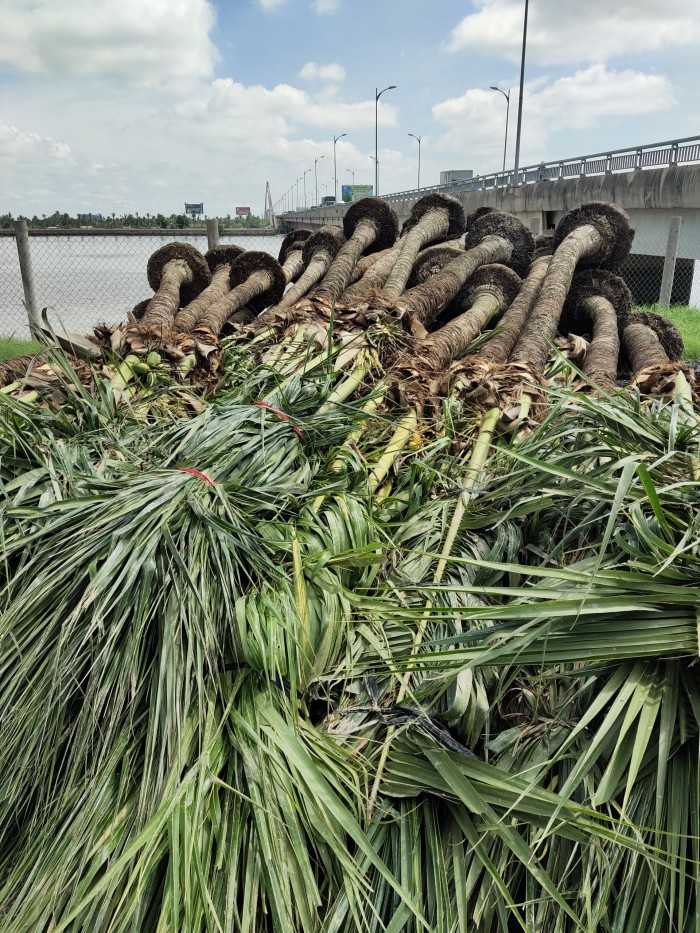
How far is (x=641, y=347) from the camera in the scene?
4094mm

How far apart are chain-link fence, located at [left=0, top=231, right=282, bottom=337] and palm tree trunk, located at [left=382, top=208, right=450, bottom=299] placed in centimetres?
279

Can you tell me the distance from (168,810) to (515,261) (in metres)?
4.75

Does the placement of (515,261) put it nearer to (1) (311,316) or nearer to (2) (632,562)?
(1) (311,316)

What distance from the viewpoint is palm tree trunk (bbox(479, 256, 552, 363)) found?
11.5 feet

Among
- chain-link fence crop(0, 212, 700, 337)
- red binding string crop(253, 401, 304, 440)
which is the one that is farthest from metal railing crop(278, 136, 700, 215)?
red binding string crop(253, 401, 304, 440)

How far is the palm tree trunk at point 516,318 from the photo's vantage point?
3506 mm

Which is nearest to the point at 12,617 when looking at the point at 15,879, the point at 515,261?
the point at 15,879

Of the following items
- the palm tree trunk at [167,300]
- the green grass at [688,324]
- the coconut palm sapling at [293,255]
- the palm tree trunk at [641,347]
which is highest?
the coconut palm sapling at [293,255]

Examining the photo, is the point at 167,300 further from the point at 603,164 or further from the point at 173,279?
the point at 603,164

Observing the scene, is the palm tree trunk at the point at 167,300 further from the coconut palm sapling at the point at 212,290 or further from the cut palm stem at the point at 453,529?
the cut palm stem at the point at 453,529

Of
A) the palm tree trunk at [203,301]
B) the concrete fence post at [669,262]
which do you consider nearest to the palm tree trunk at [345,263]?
the palm tree trunk at [203,301]

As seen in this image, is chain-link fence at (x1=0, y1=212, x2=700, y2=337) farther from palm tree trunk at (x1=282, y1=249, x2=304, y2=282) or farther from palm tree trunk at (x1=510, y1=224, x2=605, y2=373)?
palm tree trunk at (x1=510, y1=224, x2=605, y2=373)

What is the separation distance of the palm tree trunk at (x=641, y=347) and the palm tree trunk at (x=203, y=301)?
2565 millimetres

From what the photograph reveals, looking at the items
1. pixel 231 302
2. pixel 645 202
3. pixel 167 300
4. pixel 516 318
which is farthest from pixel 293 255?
pixel 645 202
